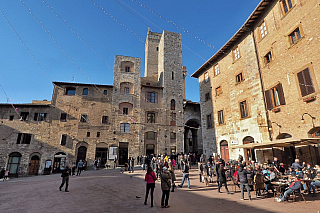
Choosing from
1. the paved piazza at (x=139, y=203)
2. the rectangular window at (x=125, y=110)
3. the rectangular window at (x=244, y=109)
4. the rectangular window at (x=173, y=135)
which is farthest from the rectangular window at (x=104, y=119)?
the rectangular window at (x=244, y=109)

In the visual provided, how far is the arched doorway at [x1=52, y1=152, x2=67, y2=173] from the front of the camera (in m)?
24.3

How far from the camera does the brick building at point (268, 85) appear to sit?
11141mm

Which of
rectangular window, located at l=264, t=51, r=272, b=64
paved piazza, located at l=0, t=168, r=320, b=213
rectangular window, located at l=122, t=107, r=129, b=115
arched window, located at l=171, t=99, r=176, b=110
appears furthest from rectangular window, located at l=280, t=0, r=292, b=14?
rectangular window, located at l=122, t=107, r=129, b=115

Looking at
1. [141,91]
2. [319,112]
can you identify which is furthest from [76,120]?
[319,112]

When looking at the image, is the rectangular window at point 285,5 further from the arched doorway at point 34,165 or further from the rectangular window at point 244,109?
the arched doorway at point 34,165

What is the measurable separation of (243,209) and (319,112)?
8.24 meters

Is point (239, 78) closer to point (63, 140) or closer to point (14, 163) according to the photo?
point (63, 140)

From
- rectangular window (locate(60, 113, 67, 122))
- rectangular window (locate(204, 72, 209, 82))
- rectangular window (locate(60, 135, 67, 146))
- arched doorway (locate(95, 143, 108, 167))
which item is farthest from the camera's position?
rectangular window (locate(60, 113, 67, 122))

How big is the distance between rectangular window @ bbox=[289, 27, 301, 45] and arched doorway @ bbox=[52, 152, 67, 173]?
91.5 ft

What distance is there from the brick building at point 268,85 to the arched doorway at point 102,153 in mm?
14109

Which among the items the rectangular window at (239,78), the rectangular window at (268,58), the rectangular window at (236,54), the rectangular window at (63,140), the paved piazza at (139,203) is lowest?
the paved piazza at (139,203)

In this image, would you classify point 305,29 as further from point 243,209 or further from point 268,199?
point 243,209

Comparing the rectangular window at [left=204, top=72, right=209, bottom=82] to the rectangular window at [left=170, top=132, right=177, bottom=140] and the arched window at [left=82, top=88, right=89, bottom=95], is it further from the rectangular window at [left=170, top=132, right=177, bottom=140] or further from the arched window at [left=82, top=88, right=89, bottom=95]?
the arched window at [left=82, top=88, right=89, bottom=95]

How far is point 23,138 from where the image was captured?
24.5 m
